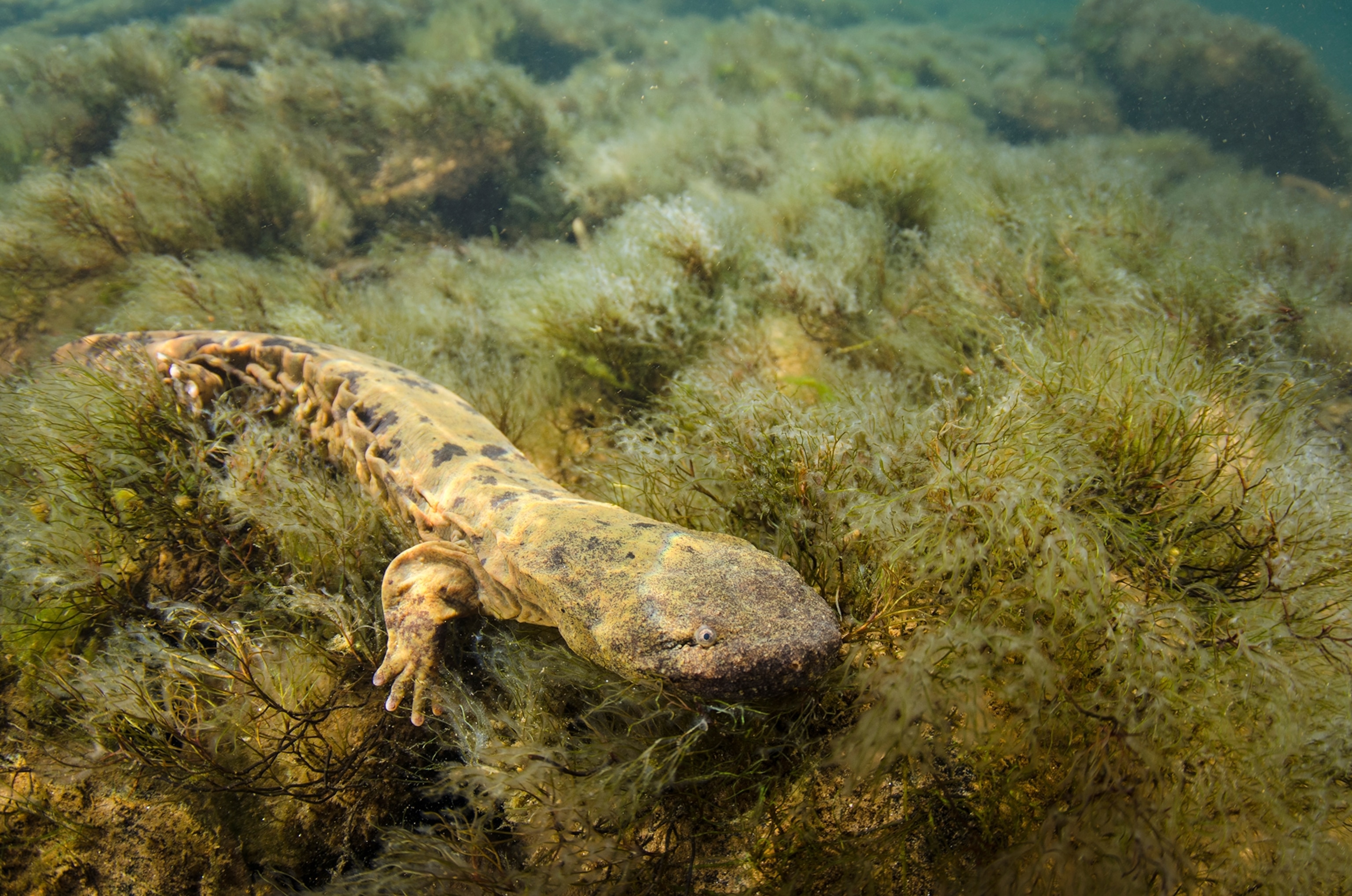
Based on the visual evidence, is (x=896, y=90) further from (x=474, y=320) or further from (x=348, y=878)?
(x=348, y=878)

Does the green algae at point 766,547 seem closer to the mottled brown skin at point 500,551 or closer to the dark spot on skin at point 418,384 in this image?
the mottled brown skin at point 500,551

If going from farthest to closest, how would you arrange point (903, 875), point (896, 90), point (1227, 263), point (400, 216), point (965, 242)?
point (896, 90) < point (400, 216) < point (965, 242) < point (1227, 263) < point (903, 875)

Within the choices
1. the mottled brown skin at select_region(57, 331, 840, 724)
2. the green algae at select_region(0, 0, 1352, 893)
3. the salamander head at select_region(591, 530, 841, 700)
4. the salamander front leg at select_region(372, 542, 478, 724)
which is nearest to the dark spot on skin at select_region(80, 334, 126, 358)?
the mottled brown skin at select_region(57, 331, 840, 724)

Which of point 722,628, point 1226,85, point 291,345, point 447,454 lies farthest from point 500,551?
point 1226,85

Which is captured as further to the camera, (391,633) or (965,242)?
(965,242)

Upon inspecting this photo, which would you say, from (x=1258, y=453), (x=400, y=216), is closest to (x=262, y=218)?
(x=400, y=216)

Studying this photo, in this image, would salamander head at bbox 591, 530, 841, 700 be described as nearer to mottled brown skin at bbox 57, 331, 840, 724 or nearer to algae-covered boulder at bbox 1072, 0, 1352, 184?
mottled brown skin at bbox 57, 331, 840, 724
